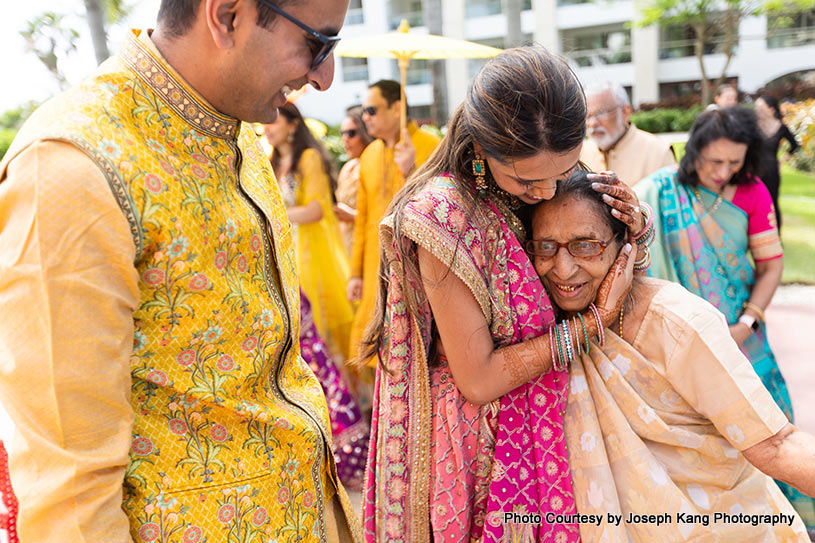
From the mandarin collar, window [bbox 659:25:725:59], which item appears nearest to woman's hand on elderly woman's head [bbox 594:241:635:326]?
the mandarin collar

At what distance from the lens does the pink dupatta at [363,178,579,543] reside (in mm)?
1846

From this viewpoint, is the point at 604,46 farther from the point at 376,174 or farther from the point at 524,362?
the point at 524,362

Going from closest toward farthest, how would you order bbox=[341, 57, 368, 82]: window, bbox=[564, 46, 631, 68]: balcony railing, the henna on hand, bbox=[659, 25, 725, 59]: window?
the henna on hand → bbox=[659, 25, 725, 59]: window → bbox=[564, 46, 631, 68]: balcony railing → bbox=[341, 57, 368, 82]: window

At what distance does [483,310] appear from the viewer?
1.86 m

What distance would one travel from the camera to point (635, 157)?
4.25 m

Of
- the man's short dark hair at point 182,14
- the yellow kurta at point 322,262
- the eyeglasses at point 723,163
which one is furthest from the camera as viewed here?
the yellow kurta at point 322,262

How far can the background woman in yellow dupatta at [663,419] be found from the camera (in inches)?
70.0

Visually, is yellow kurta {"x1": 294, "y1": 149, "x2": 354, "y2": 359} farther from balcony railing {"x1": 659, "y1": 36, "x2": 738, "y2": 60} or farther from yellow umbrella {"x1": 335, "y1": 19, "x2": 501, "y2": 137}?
balcony railing {"x1": 659, "y1": 36, "x2": 738, "y2": 60}

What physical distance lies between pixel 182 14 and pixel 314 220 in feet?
11.4

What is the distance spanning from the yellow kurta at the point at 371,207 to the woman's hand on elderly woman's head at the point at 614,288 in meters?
2.64

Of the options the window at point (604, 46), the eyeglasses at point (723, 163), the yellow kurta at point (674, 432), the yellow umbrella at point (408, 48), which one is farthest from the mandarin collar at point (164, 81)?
the window at point (604, 46)

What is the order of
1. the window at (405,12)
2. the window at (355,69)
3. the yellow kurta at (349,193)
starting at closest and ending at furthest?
the yellow kurta at (349,193) → the window at (405,12) → the window at (355,69)

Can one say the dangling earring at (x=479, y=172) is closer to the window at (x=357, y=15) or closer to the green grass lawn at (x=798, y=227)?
the green grass lawn at (x=798, y=227)

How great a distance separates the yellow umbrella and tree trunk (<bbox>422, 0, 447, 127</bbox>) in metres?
5.47
